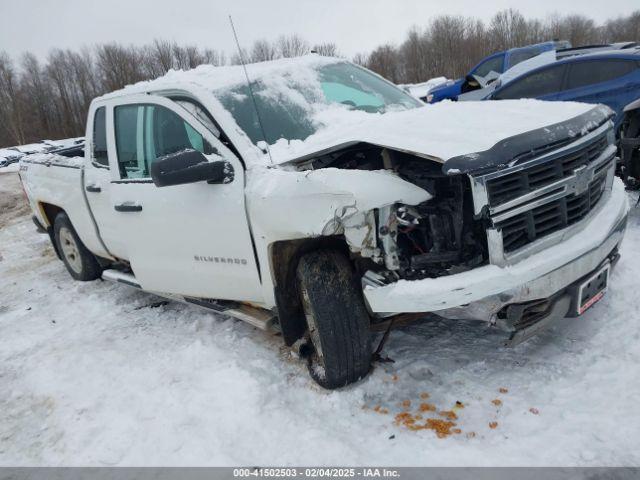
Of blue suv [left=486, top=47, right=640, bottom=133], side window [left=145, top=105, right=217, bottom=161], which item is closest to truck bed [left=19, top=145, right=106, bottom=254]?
side window [left=145, top=105, right=217, bottom=161]

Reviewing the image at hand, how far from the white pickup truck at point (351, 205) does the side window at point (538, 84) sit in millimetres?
4494

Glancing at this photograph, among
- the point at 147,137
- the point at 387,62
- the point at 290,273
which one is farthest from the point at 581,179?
the point at 387,62

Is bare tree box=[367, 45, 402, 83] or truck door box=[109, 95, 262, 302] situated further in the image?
bare tree box=[367, 45, 402, 83]

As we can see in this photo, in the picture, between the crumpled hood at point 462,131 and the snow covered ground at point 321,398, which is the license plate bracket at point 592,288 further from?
the crumpled hood at point 462,131

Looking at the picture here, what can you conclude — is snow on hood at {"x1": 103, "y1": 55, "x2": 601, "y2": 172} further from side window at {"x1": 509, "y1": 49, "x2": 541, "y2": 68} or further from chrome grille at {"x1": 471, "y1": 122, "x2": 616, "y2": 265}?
side window at {"x1": 509, "y1": 49, "x2": 541, "y2": 68}

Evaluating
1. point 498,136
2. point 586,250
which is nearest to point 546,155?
point 498,136

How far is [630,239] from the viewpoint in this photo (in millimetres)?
4332

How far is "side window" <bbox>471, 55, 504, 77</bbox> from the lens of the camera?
541 inches

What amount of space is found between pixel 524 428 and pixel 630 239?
2.69 metres

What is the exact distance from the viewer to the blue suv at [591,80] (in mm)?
6477

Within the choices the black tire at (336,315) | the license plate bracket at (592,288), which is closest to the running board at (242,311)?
the black tire at (336,315)

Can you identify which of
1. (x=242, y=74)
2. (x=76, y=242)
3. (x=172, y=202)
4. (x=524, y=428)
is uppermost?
(x=242, y=74)

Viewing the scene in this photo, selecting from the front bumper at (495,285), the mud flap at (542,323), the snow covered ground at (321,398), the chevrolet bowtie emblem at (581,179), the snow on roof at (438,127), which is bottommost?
the snow covered ground at (321,398)

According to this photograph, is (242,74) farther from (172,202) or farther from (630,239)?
(630,239)
